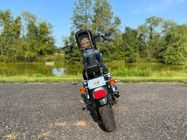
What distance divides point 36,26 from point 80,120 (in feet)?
198

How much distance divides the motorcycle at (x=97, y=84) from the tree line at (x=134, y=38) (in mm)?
47782

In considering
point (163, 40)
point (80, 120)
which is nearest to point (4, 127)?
point (80, 120)

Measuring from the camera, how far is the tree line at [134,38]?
57.7m

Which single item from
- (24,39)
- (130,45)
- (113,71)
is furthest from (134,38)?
(113,71)

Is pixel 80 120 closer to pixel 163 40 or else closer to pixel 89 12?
pixel 89 12

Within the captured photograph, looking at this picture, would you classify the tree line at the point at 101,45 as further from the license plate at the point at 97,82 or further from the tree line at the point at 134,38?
the license plate at the point at 97,82

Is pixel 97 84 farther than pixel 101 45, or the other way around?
pixel 101 45

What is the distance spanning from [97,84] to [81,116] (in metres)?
1.45

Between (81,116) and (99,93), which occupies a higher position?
(99,93)

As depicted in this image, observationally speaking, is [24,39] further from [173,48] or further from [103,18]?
[173,48]

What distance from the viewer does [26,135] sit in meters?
5.86

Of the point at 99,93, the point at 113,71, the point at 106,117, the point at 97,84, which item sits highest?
the point at 97,84

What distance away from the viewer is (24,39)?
65438 millimetres

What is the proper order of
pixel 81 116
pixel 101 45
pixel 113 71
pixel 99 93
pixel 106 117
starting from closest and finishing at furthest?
pixel 99 93
pixel 106 117
pixel 81 116
pixel 113 71
pixel 101 45
